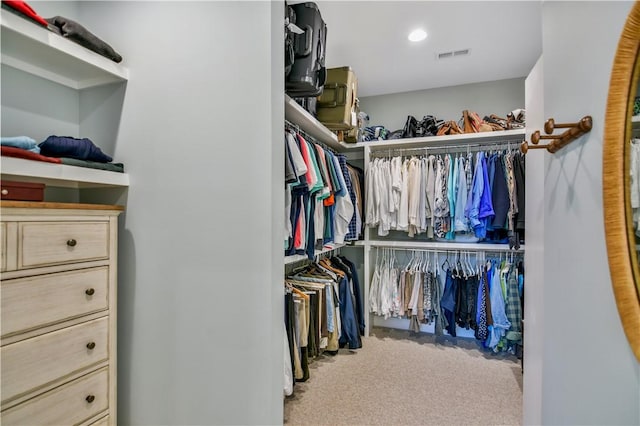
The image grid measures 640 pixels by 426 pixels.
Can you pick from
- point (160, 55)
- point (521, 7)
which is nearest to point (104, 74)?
point (160, 55)

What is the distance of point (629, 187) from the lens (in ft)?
1.90

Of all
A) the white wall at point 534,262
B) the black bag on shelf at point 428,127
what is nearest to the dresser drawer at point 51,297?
the white wall at point 534,262

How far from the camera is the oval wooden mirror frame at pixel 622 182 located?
56cm

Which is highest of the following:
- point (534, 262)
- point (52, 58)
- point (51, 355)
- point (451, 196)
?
point (52, 58)

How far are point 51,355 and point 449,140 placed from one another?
3.15 m

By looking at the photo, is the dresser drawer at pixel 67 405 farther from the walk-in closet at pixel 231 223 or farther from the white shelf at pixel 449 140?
the white shelf at pixel 449 140

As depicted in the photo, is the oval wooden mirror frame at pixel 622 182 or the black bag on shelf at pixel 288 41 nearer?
the oval wooden mirror frame at pixel 622 182

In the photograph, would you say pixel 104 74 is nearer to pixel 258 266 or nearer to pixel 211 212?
pixel 211 212

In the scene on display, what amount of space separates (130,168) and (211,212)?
507 mm

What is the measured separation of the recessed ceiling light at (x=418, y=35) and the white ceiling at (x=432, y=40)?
0.04 m

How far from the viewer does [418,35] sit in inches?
91.4

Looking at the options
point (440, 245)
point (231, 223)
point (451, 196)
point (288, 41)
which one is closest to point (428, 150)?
point (451, 196)

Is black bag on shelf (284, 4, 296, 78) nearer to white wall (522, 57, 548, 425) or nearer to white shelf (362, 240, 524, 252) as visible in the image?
white wall (522, 57, 548, 425)

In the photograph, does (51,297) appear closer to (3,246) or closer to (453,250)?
(3,246)
